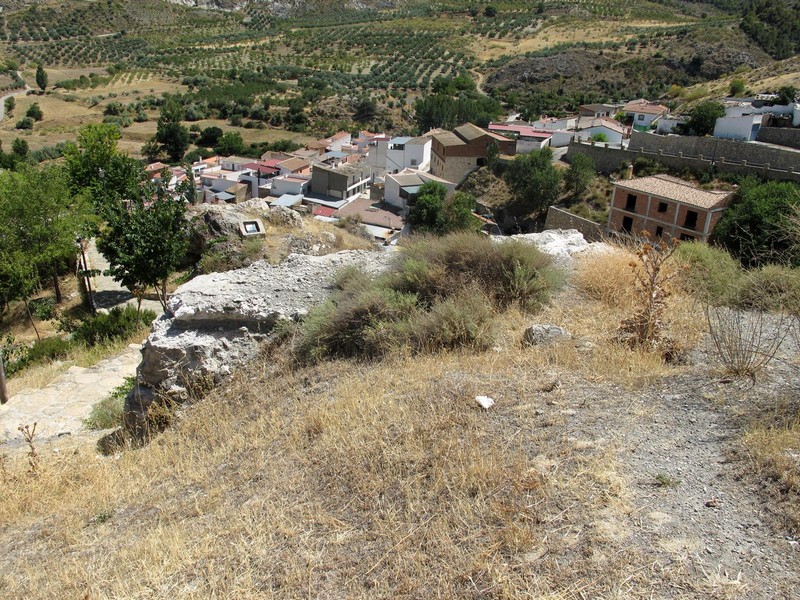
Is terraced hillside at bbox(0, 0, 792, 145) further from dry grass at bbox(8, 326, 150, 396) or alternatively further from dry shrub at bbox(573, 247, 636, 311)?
dry shrub at bbox(573, 247, 636, 311)

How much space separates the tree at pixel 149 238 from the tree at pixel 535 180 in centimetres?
2541

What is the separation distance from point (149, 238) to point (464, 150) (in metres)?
31.5

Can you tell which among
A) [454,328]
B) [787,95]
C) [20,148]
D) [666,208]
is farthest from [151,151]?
[454,328]

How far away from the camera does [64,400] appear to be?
854cm

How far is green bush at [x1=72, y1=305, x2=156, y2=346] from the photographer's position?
11.7 metres

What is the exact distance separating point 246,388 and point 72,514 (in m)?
1.82

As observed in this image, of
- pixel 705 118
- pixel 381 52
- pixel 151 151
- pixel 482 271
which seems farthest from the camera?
pixel 381 52

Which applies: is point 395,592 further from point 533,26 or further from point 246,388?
point 533,26

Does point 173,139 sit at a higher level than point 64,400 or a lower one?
lower

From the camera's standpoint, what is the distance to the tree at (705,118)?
3647 centimetres

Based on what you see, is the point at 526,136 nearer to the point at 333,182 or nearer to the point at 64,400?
the point at 333,182

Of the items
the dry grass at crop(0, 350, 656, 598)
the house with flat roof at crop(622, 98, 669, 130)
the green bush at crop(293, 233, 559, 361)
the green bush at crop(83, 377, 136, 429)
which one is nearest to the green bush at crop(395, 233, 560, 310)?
the green bush at crop(293, 233, 559, 361)

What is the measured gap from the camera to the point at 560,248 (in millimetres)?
8219

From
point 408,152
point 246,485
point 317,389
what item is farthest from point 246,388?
point 408,152
